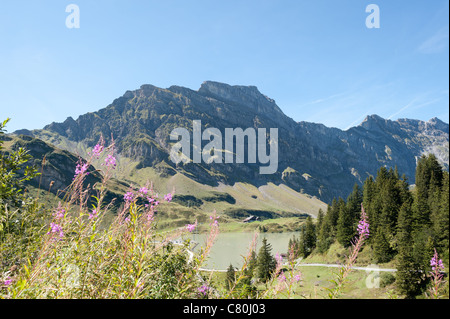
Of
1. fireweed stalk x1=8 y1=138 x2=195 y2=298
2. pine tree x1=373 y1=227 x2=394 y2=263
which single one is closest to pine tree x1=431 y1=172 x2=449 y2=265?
pine tree x1=373 y1=227 x2=394 y2=263

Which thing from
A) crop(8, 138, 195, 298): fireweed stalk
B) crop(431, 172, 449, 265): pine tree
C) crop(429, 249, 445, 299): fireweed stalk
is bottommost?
crop(431, 172, 449, 265): pine tree

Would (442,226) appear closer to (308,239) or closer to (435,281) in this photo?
(308,239)

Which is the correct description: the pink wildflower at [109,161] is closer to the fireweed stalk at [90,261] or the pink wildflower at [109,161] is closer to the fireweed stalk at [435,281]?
the fireweed stalk at [90,261]

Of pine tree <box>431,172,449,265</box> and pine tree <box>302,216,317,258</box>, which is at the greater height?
pine tree <box>431,172,449,265</box>

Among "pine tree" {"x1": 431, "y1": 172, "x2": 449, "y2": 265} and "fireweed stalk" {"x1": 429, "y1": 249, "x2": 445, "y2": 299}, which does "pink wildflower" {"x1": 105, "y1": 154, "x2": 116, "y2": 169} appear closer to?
"fireweed stalk" {"x1": 429, "y1": 249, "x2": 445, "y2": 299}

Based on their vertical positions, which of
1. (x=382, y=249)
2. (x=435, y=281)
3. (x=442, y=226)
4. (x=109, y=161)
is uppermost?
(x=109, y=161)

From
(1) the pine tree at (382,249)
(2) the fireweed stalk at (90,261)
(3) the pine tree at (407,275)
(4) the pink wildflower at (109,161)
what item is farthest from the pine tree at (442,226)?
(4) the pink wildflower at (109,161)

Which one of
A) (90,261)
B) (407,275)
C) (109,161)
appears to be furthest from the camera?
(407,275)

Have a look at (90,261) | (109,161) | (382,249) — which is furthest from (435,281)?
(382,249)
